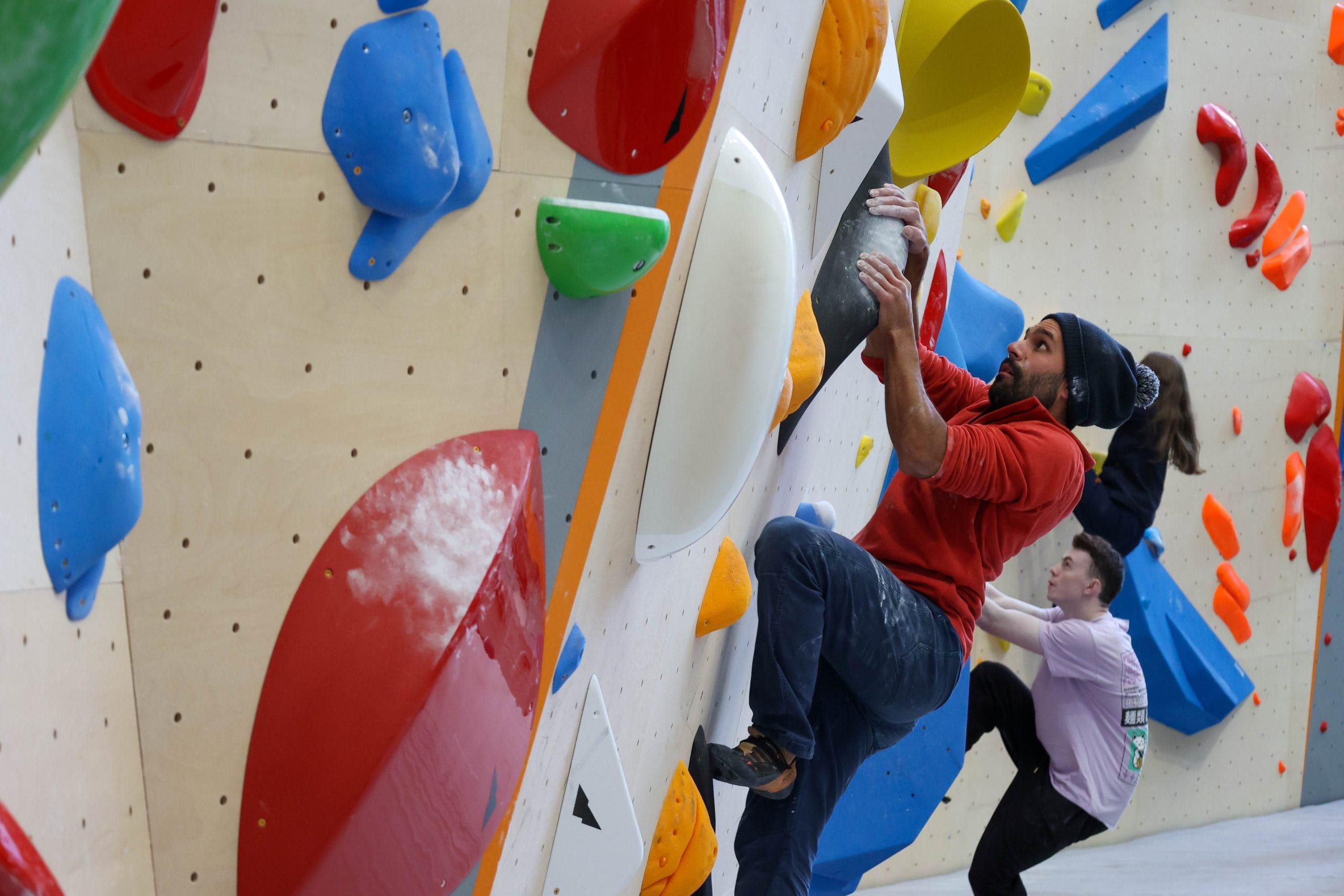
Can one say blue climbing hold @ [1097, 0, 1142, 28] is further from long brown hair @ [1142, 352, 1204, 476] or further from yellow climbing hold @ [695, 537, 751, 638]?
yellow climbing hold @ [695, 537, 751, 638]

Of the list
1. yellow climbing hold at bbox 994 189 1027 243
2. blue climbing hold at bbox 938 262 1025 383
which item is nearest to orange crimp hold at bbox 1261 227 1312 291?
yellow climbing hold at bbox 994 189 1027 243

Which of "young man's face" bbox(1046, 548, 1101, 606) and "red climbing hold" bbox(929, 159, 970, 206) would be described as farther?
"young man's face" bbox(1046, 548, 1101, 606)

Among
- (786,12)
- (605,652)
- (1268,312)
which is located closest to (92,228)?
(605,652)

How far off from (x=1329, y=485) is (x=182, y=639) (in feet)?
13.8

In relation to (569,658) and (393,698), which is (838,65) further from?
(393,698)

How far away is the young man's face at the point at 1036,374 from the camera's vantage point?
204 cm

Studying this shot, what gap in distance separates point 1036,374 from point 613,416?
1003mm

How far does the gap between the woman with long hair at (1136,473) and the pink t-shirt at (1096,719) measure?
0.43 m

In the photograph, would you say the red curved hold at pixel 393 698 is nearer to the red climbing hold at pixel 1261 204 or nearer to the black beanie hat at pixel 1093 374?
the black beanie hat at pixel 1093 374

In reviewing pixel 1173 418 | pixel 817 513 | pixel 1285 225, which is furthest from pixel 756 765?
pixel 1285 225

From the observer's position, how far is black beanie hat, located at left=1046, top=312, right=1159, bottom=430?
2035 millimetres

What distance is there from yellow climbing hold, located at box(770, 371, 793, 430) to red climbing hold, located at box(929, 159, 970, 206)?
888 mm

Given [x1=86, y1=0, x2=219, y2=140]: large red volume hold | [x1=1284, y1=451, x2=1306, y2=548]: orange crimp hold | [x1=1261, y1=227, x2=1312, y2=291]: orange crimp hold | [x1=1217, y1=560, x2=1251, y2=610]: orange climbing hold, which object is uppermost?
[x1=86, y1=0, x2=219, y2=140]: large red volume hold

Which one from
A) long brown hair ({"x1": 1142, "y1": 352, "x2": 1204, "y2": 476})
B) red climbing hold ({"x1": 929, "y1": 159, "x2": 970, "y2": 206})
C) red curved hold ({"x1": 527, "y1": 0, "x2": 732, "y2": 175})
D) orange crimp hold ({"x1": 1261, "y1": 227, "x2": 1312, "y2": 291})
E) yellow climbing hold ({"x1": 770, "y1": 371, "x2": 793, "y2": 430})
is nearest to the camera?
red curved hold ({"x1": 527, "y1": 0, "x2": 732, "y2": 175})
